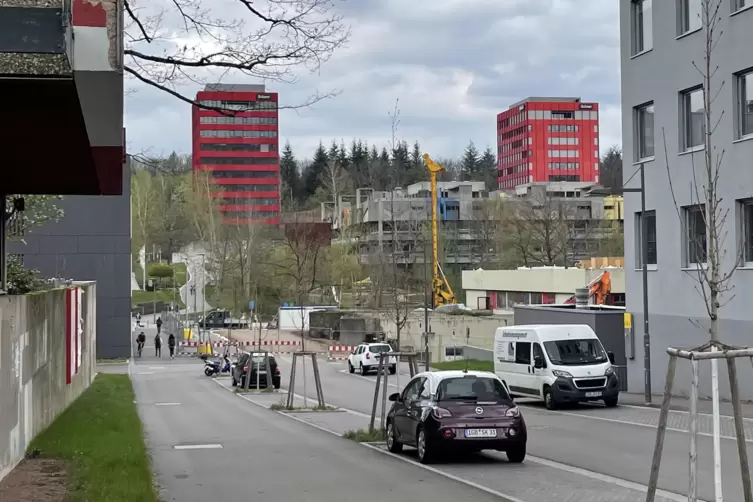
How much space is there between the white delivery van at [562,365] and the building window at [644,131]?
7.76 metres

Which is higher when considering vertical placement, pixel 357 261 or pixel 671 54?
pixel 671 54

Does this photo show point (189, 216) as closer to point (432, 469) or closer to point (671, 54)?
point (671, 54)

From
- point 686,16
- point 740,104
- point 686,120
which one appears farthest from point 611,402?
point 686,16

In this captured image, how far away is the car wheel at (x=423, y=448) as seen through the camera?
16.3 metres

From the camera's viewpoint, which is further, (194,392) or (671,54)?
(194,392)

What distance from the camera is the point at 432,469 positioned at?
15.7 m

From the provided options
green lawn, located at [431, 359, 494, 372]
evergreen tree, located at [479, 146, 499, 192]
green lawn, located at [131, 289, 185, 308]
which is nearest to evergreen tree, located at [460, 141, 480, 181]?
evergreen tree, located at [479, 146, 499, 192]

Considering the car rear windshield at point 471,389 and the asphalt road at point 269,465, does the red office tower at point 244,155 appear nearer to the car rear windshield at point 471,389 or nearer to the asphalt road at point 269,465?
the asphalt road at point 269,465

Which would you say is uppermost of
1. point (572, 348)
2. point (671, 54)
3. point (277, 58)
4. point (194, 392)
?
point (671, 54)

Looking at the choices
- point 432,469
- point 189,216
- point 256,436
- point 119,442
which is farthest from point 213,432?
point 189,216

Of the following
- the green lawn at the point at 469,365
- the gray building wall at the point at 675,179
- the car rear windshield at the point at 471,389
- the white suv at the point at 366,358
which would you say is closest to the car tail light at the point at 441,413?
the car rear windshield at the point at 471,389

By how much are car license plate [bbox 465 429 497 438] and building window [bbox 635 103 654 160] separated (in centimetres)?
1961

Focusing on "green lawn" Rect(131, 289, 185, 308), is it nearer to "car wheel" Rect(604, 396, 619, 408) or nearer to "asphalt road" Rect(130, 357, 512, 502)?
"asphalt road" Rect(130, 357, 512, 502)

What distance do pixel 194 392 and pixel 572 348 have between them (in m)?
17.7
